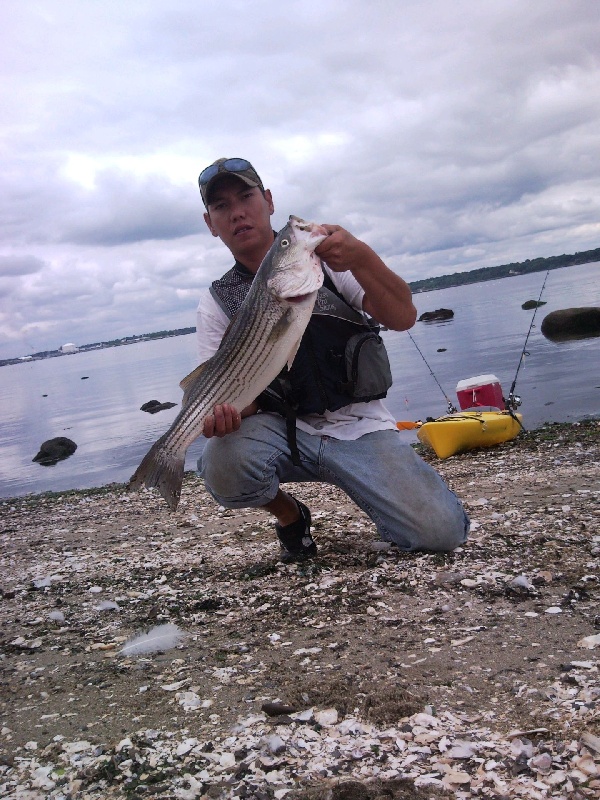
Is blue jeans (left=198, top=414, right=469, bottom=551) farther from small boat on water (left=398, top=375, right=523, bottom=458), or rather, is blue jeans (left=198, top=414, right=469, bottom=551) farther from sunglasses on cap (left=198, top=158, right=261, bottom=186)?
small boat on water (left=398, top=375, right=523, bottom=458)

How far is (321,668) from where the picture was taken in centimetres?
383

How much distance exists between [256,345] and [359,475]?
1.46 m

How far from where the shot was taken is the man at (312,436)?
5465 mm

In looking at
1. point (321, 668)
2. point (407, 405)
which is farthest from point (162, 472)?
point (407, 405)

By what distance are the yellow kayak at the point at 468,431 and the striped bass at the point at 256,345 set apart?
22.9 feet

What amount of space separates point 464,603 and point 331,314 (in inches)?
101

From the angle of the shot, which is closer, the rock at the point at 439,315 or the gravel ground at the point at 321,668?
the gravel ground at the point at 321,668

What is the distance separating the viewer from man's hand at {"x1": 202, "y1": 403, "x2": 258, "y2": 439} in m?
5.20

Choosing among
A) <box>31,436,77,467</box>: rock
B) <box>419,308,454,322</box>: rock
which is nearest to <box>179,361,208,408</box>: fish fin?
<box>31,436,77,467</box>: rock

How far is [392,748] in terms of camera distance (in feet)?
9.71

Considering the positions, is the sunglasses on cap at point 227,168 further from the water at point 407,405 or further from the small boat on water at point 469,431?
the water at point 407,405

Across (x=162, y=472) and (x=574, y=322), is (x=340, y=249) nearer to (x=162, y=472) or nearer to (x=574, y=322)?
(x=162, y=472)

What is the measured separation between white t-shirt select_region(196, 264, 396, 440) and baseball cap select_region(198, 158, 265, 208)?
3.07 feet

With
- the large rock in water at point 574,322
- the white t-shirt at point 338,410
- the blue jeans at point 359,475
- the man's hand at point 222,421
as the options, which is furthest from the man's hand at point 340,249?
the large rock in water at point 574,322
